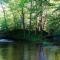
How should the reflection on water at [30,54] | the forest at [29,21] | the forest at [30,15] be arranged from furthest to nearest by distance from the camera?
1. the forest at [30,15]
2. the forest at [29,21]
3. the reflection on water at [30,54]

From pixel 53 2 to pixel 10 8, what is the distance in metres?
3.21

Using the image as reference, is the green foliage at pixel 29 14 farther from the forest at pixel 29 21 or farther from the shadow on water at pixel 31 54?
the shadow on water at pixel 31 54

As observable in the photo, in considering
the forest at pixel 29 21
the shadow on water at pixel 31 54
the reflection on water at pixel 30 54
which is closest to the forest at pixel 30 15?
the forest at pixel 29 21

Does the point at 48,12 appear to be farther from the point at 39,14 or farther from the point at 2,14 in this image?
the point at 2,14

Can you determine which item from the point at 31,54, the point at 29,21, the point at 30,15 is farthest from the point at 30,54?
the point at 29,21

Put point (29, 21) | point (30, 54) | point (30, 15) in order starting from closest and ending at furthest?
point (30, 54) → point (30, 15) → point (29, 21)

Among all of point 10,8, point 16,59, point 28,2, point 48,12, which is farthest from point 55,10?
point 16,59

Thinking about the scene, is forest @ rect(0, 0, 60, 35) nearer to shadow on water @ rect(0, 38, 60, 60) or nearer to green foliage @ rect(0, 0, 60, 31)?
green foliage @ rect(0, 0, 60, 31)

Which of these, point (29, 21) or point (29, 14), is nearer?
point (29, 14)

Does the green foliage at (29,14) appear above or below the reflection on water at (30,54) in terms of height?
above

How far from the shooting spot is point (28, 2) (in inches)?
674

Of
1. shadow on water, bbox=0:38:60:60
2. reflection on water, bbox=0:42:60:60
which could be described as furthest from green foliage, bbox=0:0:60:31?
reflection on water, bbox=0:42:60:60

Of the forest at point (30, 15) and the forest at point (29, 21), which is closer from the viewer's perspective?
the forest at point (29, 21)

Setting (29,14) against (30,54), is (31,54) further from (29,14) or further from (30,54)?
(29,14)
